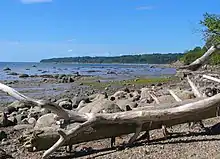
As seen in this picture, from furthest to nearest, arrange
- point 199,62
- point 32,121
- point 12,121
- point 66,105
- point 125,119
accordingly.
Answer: point 66,105 < point 12,121 < point 32,121 < point 125,119 < point 199,62

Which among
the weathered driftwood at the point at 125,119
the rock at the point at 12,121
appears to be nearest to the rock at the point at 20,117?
the rock at the point at 12,121

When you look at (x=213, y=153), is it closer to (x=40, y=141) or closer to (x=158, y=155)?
(x=158, y=155)

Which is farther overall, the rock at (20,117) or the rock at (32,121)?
the rock at (20,117)

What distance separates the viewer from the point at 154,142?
401 inches

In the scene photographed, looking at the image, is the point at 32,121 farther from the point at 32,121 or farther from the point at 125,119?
the point at 125,119

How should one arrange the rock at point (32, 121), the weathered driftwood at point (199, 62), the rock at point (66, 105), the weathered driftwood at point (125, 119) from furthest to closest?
1. the rock at point (66, 105)
2. the rock at point (32, 121)
3. the weathered driftwood at point (125, 119)
4. the weathered driftwood at point (199, 62)

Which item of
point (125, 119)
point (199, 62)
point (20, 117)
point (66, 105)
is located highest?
point (199, 62)

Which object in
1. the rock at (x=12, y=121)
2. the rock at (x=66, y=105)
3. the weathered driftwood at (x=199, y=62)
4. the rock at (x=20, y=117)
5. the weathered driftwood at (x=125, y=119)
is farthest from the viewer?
the rock at (x=66, y=105)

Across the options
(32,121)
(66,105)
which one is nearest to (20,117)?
(32,121)

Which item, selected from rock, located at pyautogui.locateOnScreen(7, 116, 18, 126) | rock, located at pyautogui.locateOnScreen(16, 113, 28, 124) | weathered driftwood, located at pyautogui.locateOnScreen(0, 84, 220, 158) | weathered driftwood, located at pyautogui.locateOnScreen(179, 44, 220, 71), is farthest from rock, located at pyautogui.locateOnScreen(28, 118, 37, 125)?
weathered driftwood, located at pyautogui.locateOnScreen(179, 44, 220, 71)

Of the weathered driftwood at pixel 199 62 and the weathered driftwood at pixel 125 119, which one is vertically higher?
the weathered driftwood at pixel 199 62

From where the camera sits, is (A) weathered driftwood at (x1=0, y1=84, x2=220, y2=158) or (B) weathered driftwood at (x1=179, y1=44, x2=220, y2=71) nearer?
(B) weathered driftwood at (x1=179, y1=44, x2=220, y2=71)

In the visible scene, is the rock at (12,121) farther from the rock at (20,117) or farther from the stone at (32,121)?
the stone at (32,121)

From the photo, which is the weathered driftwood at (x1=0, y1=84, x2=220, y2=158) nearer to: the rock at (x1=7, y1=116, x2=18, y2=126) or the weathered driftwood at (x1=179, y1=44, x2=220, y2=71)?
the weathered driftwood at (x1=179, y1=44, x2=220, y2=71)
